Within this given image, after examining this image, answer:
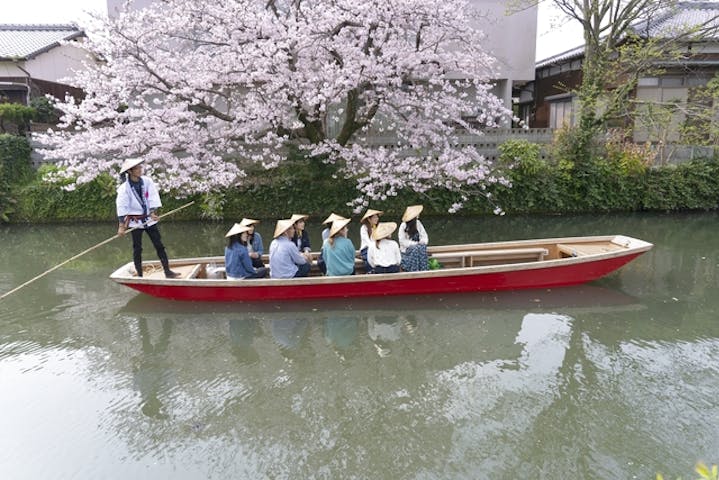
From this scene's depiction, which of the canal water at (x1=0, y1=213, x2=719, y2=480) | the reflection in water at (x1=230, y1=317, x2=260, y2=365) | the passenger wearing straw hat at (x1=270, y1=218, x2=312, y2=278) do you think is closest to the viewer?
the canal water at (x1=0, y1=213, x2=719, y2=480)

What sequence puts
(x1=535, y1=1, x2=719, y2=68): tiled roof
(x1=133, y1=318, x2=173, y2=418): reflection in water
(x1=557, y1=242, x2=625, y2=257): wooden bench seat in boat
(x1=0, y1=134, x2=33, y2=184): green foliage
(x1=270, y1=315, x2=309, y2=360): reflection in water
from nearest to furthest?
(x1=133, y1=318, x2=173, y2=418): reflection in water → (x1=270, y1=315, x2=309, y2=360): reflection in water → (x1=557, y1=242, x2=625, y2=257): wooden bench seat in boat → (x1=0, y1=134, x2=33, y2=184): green foliage → (x1=535, y1=1, x2=719, y2=68): tiled roof

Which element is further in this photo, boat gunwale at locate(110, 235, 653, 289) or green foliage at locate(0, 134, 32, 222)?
green foliage at locate(0, 134, 32, 222)

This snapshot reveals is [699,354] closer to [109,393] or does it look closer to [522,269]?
[522,269]

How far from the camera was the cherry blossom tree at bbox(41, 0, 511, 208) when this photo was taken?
9.03m

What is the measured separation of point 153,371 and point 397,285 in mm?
3126

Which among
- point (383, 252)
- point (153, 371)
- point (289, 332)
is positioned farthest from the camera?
point (383, 252)

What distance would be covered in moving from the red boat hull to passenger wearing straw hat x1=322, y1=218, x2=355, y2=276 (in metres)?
0.21

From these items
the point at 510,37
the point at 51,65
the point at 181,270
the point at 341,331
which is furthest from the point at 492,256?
the point at 51,65

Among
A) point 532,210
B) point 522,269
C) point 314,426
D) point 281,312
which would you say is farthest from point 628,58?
point 314,426

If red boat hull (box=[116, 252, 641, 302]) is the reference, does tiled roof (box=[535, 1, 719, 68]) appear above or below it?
above

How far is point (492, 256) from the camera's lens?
759cm

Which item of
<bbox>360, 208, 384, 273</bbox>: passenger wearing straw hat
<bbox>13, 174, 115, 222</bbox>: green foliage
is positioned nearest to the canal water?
<bbox>360, 208, 384, 273</bbox>: passenger wearing straw hat

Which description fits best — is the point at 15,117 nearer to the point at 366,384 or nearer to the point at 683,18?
the point at 366,384

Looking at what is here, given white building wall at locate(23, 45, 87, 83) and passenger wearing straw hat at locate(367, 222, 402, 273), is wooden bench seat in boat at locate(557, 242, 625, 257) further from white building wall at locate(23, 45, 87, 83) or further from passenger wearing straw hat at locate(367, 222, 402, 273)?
white building wall at locate(23, 45, 87, 83)
